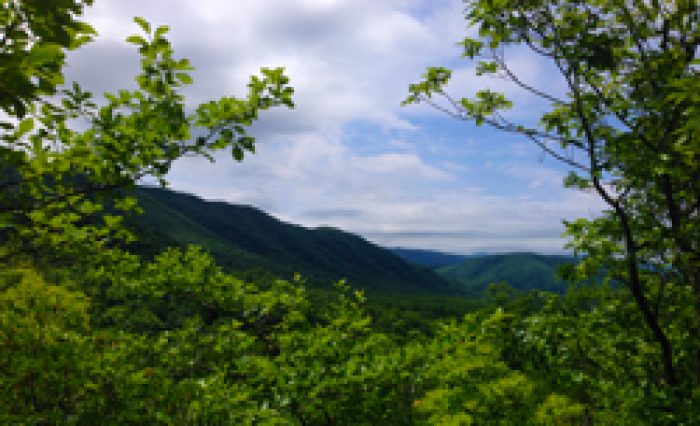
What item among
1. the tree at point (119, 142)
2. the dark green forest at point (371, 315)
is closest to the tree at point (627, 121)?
the dark green forest at point (371, 315)

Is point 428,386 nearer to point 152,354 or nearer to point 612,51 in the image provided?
point 152,354

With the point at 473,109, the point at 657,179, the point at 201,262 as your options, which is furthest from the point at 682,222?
the point at 201,262

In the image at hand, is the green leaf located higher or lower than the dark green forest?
higher

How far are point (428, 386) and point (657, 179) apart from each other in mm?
6387

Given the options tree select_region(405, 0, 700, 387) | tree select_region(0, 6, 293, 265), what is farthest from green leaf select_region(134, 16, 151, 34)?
tree select_region(405, 0, 700, 387)

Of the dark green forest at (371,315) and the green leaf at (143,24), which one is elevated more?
the green leaf at (143,24)

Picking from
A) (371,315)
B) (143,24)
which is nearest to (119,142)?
(143,24)

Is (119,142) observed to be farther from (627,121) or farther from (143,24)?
(627,121)

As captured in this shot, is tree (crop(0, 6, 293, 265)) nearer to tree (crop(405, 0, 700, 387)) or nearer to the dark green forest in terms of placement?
the dark green forest

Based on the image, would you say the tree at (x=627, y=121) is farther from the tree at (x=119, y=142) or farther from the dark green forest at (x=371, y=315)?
the tree at (x=119, y=142)

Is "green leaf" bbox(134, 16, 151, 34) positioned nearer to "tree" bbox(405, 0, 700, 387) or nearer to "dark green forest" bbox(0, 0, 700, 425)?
"dark green forest" bbox(0, 0, 700, 425)

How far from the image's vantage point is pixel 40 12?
9.25 feet

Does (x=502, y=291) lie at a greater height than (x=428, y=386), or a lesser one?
greater

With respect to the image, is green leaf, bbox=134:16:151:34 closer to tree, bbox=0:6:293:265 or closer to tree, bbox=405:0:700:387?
tree, bbox=0:6:293:265
